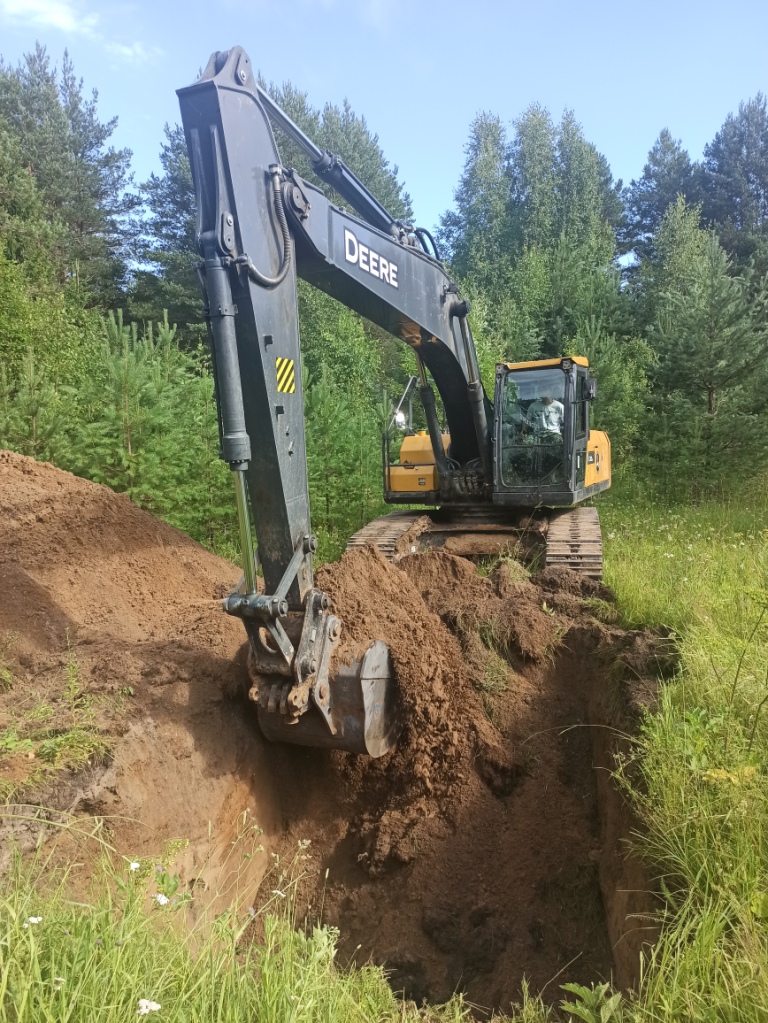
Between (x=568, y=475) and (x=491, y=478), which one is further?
(x=491, y=478)

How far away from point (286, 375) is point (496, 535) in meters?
4.29

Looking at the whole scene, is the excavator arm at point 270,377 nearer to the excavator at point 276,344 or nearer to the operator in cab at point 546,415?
the excavator at point 276,344

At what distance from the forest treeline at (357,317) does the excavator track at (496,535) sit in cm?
261

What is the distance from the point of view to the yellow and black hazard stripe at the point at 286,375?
3.24 meters

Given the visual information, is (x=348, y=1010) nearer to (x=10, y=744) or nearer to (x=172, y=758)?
(x=172, y=758)

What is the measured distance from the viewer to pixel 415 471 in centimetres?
755

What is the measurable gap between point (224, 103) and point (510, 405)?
4.66m

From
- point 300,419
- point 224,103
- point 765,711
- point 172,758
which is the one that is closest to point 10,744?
point 172,758

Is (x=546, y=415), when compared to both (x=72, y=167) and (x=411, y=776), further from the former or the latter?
(x=72, y=167)

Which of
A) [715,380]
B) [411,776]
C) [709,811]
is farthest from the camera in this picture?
[715,380]

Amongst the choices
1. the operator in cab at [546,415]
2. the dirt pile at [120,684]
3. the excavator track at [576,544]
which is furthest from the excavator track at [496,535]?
the dirt pile at [120,684]

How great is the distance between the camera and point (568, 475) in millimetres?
6699

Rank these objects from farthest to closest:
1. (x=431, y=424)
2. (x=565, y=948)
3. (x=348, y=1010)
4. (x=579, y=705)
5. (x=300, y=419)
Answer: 1. (x=431, y=424)
2. (x=579, y=705)
3. (x=300, y=419)
4. (x=565, y=948)
5. (x=348, y=1010)

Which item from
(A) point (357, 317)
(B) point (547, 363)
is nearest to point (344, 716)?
(B) point (547, 363)
